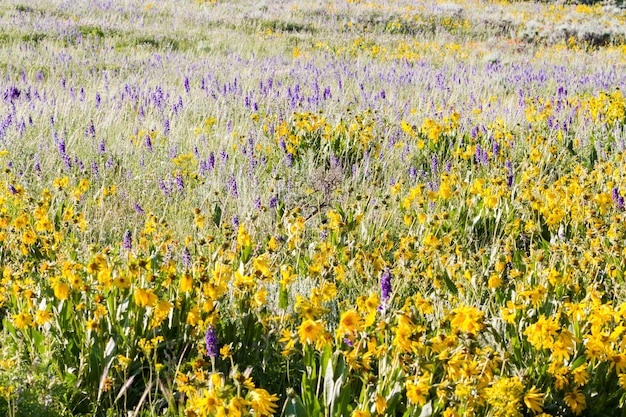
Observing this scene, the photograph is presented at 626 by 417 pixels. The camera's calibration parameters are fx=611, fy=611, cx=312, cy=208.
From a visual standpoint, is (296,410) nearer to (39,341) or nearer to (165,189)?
(39,341)

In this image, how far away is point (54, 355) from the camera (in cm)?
250

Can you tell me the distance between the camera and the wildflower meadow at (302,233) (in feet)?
6.64

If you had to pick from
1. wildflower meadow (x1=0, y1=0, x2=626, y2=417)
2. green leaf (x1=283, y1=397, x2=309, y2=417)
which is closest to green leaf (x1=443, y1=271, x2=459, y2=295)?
wildflower meadow (x1=0, y1=0, x2=626, y2=417)

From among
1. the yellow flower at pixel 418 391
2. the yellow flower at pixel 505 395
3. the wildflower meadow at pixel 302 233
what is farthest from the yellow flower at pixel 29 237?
the yellow flower at pixel 505 395

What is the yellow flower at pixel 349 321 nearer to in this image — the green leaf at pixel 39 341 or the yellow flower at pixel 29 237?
the green leaf at pixel 39 341

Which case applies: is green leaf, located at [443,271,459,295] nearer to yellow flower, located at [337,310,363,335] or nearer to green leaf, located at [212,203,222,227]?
yellow flower, located at [337,310,363,335]

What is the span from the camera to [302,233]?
11.8ft

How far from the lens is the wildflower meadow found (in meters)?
2.02

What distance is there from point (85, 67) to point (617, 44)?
582 inches

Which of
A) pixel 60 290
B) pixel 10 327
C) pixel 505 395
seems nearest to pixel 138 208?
pixel 10 327

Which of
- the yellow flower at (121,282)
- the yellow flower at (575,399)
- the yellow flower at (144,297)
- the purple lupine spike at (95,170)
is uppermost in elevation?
the yellow flower at (144,297)

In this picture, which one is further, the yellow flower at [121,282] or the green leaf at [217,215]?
the green leaf at [217,215]

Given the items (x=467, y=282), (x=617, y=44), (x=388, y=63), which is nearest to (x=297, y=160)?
(x=467, y=282)

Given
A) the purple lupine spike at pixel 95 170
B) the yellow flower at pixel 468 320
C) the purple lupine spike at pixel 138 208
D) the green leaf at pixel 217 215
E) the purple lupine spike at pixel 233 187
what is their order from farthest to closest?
the purple lupine spike at pixel 95 170 → the purple lupine spike at pixel 233 187 → the green leaf at pixel 217 215 → the purple lupine spike at pixel 138 208 → the yellow flower at pixel 468 320
